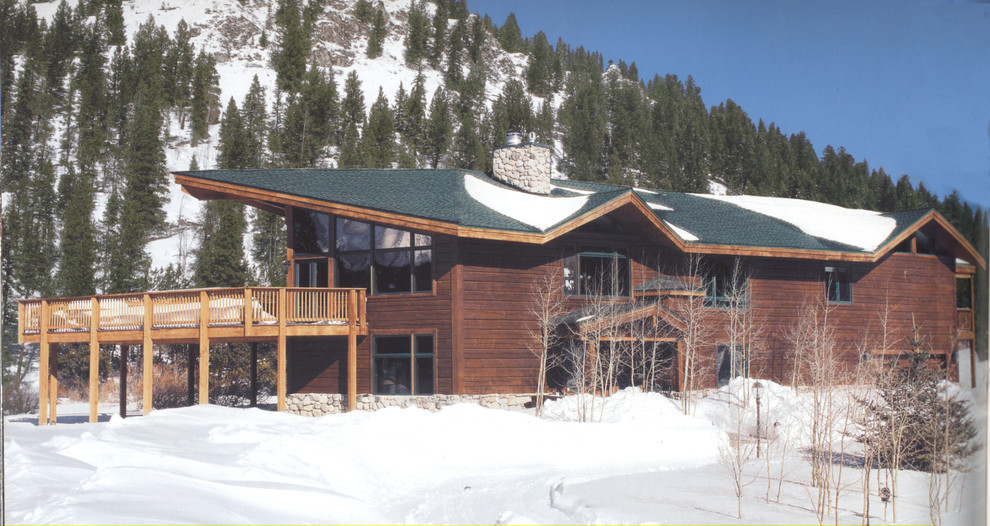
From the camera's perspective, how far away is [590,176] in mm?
42906

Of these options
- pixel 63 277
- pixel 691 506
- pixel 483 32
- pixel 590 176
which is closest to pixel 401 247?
pixel 691 506

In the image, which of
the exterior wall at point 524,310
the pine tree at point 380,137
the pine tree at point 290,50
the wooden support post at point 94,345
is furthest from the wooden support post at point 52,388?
the pine tree at point 290,50

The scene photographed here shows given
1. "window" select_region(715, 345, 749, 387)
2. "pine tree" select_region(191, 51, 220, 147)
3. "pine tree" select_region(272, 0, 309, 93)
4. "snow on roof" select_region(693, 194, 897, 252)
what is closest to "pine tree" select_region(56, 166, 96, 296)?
"pine tree" select_region(191, 51, 220, 147)

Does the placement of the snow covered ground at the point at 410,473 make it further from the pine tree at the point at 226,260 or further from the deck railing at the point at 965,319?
the pine tree at the point at 226,260

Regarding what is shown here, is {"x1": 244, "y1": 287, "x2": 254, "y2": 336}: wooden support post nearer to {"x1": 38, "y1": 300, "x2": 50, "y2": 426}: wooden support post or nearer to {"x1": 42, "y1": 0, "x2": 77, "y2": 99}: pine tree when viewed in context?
{"x1": 38, "y1": 300, "x2": 50, "y2": 426}: wooden support post

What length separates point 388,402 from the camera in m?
15.7

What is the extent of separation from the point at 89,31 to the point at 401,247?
617 inches

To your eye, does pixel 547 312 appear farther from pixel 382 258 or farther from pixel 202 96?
pixel 202 96

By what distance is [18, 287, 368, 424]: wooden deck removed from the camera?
14.7m

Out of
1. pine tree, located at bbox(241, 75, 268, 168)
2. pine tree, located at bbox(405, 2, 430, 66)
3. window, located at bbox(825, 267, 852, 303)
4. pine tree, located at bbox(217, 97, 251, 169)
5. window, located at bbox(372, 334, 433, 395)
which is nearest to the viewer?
window, located at bbox(372, 334, 433, 395)

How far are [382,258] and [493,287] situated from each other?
233 centimetres

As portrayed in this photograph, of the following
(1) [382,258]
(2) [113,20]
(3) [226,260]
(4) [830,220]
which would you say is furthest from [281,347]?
(3) [226,260]

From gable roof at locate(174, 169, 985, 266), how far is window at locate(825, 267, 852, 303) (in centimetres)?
79

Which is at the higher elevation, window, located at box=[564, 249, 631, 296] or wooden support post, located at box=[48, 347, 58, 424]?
window, located at box=[564, 249, 631, 296]
